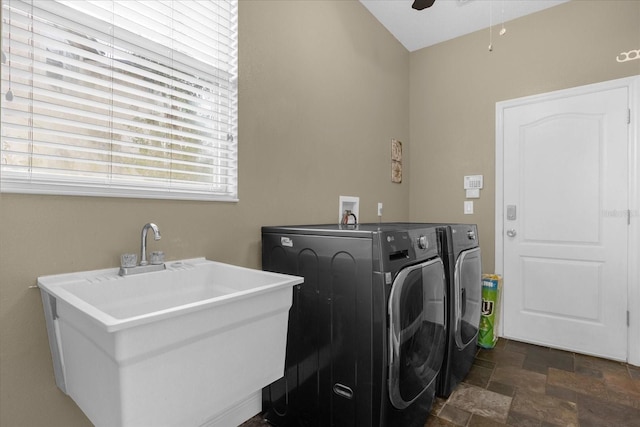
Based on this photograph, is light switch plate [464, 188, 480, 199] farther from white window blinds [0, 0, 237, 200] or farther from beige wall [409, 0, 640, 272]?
white window blinds [0, 0, 237, 200]

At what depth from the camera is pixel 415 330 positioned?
1504mm

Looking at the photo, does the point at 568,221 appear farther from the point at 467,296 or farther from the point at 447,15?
the point at 447,15

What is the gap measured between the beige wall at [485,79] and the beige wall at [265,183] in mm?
218

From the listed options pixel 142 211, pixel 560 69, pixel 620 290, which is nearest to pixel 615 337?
pixel 620 290

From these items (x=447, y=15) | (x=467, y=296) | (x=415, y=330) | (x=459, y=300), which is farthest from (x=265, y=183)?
(x=447, y=15)

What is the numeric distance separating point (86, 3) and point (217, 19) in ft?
1.96

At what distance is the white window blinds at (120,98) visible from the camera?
1.08 metres

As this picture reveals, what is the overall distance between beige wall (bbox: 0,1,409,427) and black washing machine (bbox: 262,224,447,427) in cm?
38

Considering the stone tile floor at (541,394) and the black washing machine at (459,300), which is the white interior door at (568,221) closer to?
the stone tile floor at (541,394)

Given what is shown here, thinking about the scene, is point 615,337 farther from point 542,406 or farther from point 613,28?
point 613,28

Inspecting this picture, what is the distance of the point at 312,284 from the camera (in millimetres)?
1541

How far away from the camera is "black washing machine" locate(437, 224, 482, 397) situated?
1896 millimetres

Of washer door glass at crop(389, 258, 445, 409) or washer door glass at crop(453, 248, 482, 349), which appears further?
washer door glass at crop(453, 248, 482, 349)

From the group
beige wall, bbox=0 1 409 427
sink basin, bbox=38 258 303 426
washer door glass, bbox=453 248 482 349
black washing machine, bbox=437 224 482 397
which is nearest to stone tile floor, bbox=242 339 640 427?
black washing machine, bbox=437 224 482 397
